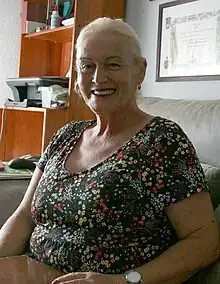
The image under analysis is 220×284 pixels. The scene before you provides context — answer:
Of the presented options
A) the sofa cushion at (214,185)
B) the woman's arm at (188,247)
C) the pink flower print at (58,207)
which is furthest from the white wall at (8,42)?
the woman's arm at (188,247)

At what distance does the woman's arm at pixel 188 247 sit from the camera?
113 centimetres

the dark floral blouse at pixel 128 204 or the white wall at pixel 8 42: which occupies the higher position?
the white wall at pixel 8 42

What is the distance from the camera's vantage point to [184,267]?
1137 mm

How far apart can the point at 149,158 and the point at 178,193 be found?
12 centimetres

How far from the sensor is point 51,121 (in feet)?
7.25

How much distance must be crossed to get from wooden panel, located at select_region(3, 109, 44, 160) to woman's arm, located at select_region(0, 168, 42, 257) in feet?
4.11

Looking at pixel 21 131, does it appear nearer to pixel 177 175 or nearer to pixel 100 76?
pixel 100 76

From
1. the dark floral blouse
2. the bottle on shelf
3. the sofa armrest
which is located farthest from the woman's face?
the bottle on shelf

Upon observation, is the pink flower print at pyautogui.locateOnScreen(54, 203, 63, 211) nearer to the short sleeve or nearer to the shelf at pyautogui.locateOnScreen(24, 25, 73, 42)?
the short sleeve

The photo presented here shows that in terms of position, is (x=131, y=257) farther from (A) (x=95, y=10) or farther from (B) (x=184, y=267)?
(A) (x=95, y=10)

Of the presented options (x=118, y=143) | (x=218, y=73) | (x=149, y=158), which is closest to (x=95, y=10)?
(x=218, y=73)

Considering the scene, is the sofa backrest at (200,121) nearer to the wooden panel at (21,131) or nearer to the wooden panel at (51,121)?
the wooden panel at (51,121)

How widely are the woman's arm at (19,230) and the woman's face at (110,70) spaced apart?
0.36 m

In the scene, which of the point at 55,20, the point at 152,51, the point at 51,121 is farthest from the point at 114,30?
the point at 55,20
